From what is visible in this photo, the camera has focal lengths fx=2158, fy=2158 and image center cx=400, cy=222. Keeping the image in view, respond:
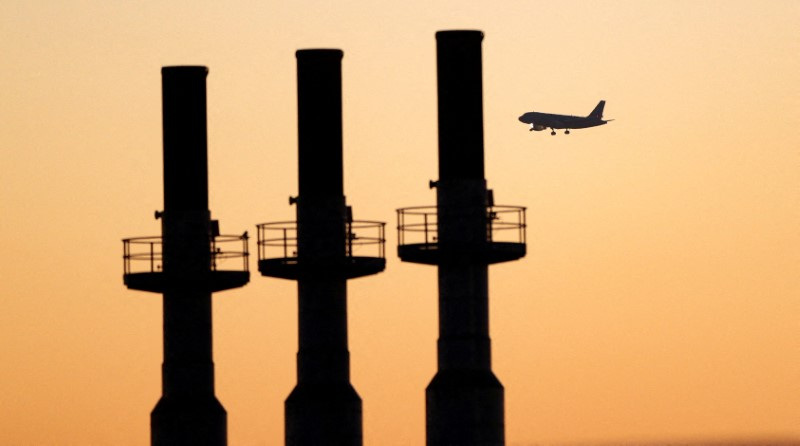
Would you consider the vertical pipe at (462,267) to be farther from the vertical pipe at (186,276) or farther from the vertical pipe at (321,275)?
the vertical pipe at (186,276)

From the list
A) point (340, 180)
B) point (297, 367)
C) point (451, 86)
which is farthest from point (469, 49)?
point (297, 367)

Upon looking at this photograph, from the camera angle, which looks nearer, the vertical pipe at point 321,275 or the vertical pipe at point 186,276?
the vertical pipe at point 321,275

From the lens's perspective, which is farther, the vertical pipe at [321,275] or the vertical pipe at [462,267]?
the vertical pipe at [321,275]

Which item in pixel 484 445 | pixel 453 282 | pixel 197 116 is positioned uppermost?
pixel 197 116

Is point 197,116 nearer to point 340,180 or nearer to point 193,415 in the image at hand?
point 340,180
